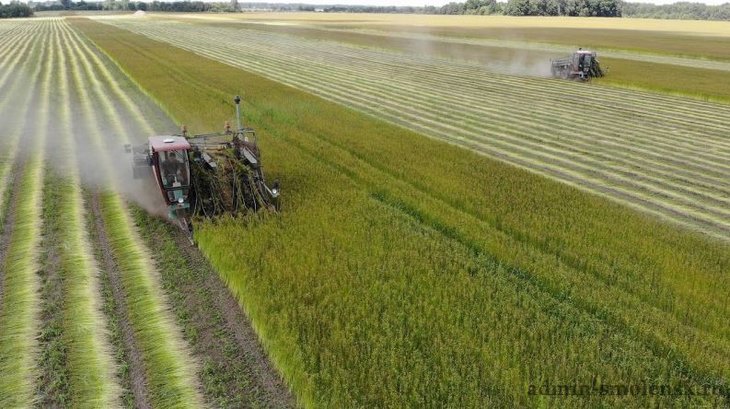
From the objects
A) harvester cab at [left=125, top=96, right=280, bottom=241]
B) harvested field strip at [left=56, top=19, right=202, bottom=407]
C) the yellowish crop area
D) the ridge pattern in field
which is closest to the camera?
harvested field strip at [left=56, top=19, right=202, bottom=407]

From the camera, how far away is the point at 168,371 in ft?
24.6

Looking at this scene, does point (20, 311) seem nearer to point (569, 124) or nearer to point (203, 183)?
point (203, 183)

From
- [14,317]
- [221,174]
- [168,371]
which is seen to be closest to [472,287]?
[168,371]

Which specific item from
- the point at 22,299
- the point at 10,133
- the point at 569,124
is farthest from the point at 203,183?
the point at 569,124

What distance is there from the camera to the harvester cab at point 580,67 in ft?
130

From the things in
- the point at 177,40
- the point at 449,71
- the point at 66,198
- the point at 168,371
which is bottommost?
the point at 168,371

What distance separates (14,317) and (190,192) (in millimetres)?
4774

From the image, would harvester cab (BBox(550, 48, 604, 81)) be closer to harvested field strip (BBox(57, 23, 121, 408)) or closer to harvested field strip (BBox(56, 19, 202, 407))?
harvested field strip (BBox(56, 19, 202, 407))

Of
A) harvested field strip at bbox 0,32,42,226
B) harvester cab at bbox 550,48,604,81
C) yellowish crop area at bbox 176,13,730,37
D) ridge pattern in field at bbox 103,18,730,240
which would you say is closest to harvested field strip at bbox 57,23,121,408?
harvested field strip at bbox 0,32,42,226

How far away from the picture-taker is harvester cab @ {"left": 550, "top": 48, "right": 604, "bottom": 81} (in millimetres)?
39719

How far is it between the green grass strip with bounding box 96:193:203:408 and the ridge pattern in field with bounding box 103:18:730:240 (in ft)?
40.5

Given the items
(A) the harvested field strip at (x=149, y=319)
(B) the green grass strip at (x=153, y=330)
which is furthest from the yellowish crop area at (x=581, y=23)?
(B) the green grass strip at (x=153, y=330)

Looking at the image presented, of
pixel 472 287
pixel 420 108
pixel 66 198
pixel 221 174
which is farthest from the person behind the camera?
pixel 420 108

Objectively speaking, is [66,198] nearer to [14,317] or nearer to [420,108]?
[14,317]
